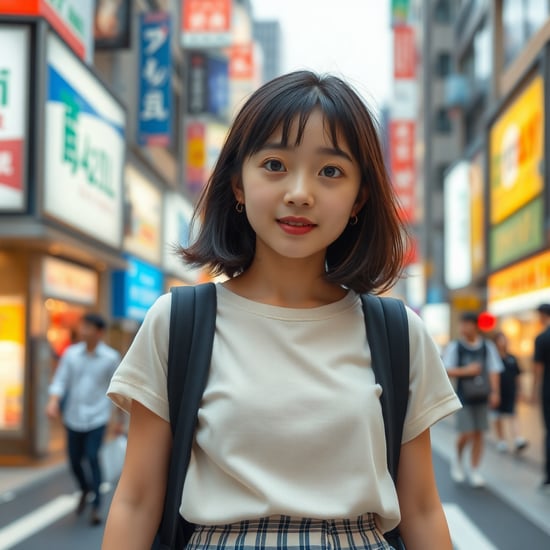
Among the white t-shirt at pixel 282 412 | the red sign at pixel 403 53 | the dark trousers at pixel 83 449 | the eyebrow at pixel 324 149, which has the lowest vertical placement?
the dark trousers at pixel 83 449

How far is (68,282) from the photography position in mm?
14703

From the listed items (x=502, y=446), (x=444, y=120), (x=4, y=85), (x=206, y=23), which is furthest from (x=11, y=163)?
(x=444, y=120)

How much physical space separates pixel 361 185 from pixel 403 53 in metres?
41.4

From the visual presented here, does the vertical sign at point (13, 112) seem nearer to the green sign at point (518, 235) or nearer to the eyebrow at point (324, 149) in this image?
the green sign at point (518, 235)

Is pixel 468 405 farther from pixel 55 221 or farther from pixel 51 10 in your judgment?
pixel 51 10

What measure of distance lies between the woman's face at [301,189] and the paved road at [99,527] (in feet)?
17.6

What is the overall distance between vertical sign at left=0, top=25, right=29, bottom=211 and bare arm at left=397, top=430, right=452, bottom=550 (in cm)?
1065

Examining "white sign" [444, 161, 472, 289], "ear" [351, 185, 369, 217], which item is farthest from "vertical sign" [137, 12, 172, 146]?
"ear" [351, 185, 369, 217]

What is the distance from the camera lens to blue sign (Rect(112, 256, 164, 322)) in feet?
59.4

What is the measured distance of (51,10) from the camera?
41.4 feet

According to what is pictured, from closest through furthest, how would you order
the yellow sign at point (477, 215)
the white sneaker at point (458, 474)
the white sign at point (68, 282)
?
1. the white sneaker at point (458, 474)
2. the white sign at point (68, 282)
3. the yellow sign at point (477, 215)

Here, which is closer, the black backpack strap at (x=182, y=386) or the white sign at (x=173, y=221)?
the black backpack strap at (x=182, y=386)

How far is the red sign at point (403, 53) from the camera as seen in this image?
4166 centimetres

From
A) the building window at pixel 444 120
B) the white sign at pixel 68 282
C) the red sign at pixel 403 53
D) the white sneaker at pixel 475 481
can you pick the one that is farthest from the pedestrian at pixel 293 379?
the building window at pixel 444 120
